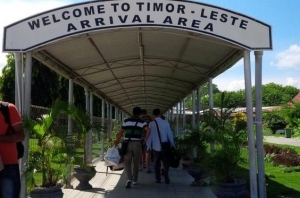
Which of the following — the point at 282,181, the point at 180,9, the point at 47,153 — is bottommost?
the point at 282,181

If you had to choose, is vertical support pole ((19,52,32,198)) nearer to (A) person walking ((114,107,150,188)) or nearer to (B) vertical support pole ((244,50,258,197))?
(A) person walking ((114,107,150,188))

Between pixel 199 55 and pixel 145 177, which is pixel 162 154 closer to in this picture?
pixel 145 177

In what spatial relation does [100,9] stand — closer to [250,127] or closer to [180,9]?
[180,9]

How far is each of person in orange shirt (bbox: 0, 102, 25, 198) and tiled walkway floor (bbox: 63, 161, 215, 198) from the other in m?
4.10

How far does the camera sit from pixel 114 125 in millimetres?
22219

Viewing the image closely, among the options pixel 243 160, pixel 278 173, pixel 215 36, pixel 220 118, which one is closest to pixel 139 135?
pixel 220 118

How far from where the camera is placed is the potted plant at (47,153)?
6.31m

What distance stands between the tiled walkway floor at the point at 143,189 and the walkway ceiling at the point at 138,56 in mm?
2710

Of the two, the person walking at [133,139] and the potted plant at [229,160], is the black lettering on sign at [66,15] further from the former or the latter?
the person walking at [133,139]

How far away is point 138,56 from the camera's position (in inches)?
396

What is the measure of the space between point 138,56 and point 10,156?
5.90 m

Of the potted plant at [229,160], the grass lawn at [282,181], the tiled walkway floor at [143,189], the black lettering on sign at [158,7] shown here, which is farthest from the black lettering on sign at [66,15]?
the grass lawn at [282,181]

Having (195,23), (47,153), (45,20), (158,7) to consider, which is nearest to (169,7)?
(158,7)

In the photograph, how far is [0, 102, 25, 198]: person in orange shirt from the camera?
4477 millimetres
